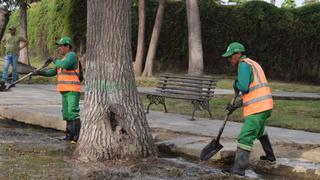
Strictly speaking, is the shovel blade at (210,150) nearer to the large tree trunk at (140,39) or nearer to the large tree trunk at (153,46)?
the large tree trunk at (153,46)

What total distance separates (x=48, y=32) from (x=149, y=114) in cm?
1938

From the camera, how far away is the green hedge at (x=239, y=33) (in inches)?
949

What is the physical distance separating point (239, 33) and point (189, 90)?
50.9 feet

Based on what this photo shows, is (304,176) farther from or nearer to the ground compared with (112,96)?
nearer to the ground

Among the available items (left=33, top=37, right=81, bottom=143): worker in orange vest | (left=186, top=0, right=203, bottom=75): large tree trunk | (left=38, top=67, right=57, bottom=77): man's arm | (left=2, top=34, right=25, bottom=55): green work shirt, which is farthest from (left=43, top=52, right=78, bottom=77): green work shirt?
(left=186, top=0, right=203, bottom=75): large tree trunk

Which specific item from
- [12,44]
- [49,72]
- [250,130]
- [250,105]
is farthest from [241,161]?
[12,44]

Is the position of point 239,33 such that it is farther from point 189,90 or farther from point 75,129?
point 75,129

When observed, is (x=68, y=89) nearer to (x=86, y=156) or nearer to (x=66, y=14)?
(x=86, y=156)

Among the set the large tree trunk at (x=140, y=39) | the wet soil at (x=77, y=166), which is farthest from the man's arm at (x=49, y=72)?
the large tree trunk at (x=140, y=39)

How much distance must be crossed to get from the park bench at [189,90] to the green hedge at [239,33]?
46.0 ft

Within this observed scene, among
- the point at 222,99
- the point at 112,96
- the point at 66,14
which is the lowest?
the point at 222,99

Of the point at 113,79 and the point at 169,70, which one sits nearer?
the point at 113,79

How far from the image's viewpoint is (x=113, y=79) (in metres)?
6.68

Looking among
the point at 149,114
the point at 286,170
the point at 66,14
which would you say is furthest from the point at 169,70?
the point at 286,170
